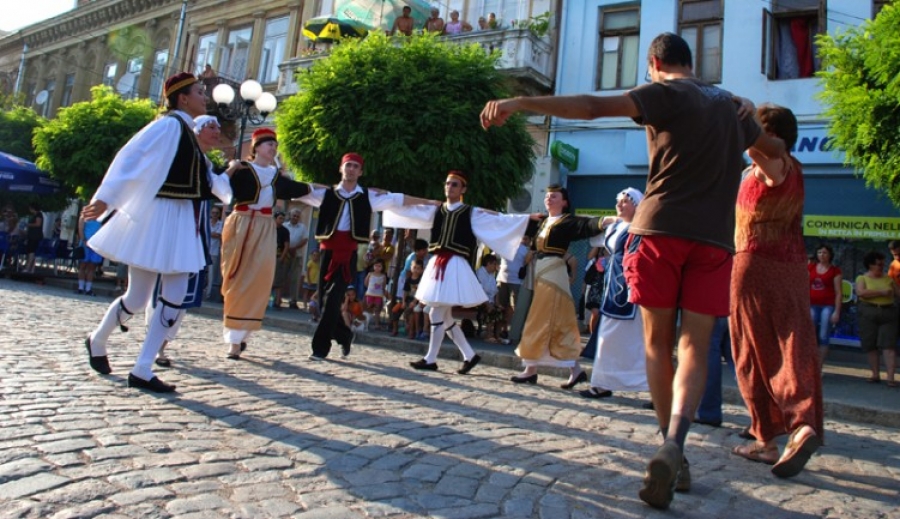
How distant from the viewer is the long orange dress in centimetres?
382

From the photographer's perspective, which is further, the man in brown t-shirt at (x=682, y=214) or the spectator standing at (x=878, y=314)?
the spectator standing at (x=878, y=314)

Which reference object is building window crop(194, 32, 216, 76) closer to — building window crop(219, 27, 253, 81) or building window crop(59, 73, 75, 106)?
building window crop(219, 27, 253, 81)

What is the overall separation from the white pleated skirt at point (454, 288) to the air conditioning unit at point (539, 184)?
10722 mm

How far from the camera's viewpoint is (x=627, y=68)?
17859 mm

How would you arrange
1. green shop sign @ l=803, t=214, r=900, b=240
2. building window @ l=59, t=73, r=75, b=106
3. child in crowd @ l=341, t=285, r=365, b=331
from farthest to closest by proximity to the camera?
building window @ l=59, t=73, r=75, b=106 < green shop sign @ l=803, t=214, r=900, b=240 < child in crowd @ l=341, t=285, r=365, b=331

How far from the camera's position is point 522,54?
57.7 feet

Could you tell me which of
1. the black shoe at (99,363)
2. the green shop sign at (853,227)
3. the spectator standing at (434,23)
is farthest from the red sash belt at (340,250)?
the spectator standing at (434,23)

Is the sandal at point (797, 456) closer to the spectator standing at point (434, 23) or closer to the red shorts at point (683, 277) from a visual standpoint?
the red shorts at point (683, 277)

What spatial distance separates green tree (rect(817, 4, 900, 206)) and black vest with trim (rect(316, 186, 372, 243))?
6595 mm

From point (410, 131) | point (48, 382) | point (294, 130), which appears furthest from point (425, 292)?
point (294, 130)

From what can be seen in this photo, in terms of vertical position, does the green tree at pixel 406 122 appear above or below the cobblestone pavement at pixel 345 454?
above

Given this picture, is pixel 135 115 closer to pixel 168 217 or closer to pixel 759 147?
pixel 168 217

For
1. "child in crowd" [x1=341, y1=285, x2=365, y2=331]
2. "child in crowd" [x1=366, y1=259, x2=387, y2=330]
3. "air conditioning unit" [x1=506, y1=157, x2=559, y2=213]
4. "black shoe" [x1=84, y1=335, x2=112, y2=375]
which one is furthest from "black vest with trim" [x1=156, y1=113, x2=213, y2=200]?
"air conditioning unit" [x1=506, y1=157, x2=559, y2=213]

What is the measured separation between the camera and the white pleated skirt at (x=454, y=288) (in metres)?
7.02
